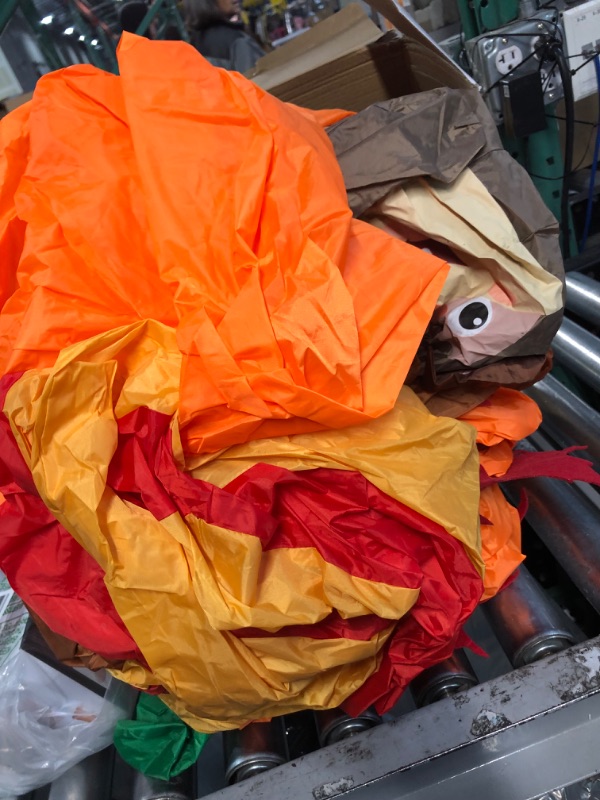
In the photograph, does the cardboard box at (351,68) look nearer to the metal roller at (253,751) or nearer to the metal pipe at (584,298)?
the metal pipe at (584,298)

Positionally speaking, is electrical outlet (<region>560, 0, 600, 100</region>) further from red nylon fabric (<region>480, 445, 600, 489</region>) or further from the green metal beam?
the green metal beam

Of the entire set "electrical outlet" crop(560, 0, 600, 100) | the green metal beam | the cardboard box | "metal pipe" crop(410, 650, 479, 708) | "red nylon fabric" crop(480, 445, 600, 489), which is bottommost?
"metal pipe" crop(410, 650, 479, 708)

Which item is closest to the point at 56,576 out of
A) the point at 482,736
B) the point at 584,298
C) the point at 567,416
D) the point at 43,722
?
the point at 43,722

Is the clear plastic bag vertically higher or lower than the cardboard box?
lower

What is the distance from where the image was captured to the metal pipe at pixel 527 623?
2.31ft

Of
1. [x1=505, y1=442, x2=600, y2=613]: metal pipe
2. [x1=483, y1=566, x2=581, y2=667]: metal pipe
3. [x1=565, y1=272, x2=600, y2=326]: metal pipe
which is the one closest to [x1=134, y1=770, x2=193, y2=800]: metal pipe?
[x1=483, y1=566, x2=581, y2=667]: metal pipe

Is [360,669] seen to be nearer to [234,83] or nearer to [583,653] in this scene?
[583,653]

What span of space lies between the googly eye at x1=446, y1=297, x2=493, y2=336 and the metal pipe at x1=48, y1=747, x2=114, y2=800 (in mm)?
737

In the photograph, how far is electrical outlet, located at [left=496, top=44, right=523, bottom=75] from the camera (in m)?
1.14

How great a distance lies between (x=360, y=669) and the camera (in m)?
0.64

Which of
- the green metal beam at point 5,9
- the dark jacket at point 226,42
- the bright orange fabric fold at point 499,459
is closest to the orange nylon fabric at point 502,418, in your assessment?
the bright orange fabric fold at point 499,459

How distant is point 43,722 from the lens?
0.76 m

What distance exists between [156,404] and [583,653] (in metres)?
0.53

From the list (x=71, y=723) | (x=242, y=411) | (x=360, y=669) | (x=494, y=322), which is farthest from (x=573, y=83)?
(x=71, y=723)
